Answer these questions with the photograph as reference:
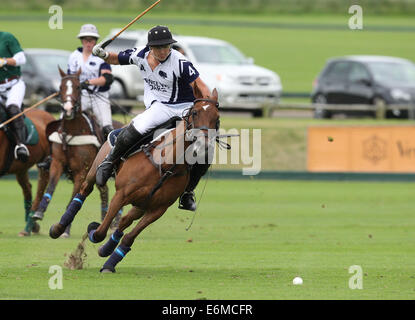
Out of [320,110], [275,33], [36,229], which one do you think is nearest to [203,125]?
[36,229]

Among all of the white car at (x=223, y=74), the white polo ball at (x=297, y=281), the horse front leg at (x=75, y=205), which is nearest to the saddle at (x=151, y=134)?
the horse front leg at (x=75, y=205)

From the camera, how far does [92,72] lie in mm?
13672

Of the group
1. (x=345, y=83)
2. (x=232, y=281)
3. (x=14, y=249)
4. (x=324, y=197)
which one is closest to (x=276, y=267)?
(x=232, y=281)

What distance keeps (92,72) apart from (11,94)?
43.6 inches

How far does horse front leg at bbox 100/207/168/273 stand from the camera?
32.5ft

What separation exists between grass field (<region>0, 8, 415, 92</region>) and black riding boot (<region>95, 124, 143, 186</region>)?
89.3 feet

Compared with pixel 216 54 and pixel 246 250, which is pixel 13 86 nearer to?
pixel 246 250

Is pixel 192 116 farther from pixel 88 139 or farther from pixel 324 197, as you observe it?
pixel 324 197

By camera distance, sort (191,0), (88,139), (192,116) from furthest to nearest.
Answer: (191,0) < (88,139) < (192,116)

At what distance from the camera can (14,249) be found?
11805 millimetres

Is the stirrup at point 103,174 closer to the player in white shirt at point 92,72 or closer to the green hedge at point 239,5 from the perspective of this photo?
the player in white shirt at point 92,72

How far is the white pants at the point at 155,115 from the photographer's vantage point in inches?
392

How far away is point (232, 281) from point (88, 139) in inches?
165

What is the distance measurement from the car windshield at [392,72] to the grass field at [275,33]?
11.0m
